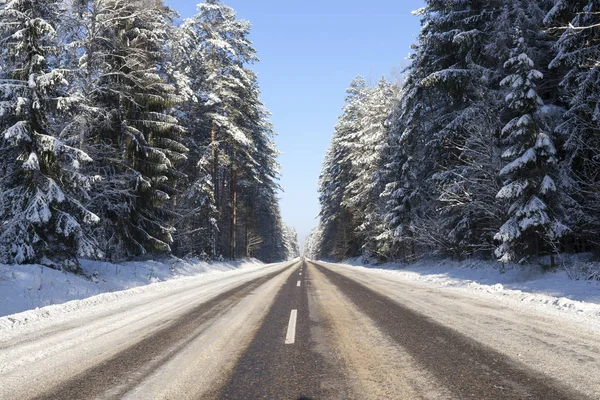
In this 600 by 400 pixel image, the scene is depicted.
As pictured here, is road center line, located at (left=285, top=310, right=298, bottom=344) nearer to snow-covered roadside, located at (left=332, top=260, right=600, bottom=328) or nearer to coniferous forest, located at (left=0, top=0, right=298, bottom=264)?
snow-covered roadside, located at (left=332, top=260, right=600, bottom=328)

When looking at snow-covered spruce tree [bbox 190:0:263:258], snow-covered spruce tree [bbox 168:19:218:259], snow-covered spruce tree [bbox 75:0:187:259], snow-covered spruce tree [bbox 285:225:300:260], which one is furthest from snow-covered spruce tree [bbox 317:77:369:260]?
snow-covered spruce tree [bbox 285:225:300:260]

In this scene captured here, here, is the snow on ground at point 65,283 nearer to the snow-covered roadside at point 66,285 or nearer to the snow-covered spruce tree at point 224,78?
the snow-covered roadside at point 66,285

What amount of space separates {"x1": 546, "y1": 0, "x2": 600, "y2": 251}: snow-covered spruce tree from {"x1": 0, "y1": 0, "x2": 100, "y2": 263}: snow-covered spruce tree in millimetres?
14478

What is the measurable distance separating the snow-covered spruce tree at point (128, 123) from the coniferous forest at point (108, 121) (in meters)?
0.06

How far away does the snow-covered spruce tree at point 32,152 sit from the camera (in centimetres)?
967

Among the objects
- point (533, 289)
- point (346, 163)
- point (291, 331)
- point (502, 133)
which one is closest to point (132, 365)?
point (291, 331)

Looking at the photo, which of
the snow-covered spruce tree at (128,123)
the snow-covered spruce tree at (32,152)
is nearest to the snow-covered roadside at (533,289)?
the snow-covered spruce tree at (32,152)

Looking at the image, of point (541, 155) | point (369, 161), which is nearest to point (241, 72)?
point (369, 161)

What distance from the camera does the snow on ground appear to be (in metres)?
8.20

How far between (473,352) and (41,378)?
4822mm

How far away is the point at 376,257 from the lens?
31219 millimetres

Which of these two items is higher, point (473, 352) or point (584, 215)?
point (584, 215)

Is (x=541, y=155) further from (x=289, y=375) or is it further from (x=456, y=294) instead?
(x=289, y=375)

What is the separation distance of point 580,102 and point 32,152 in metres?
15.5
